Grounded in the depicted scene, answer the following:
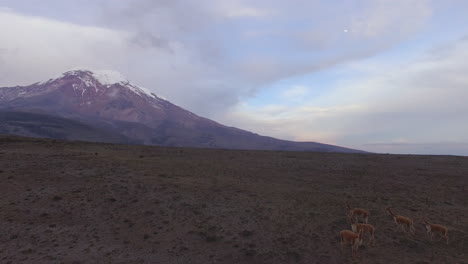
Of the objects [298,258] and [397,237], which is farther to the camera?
[397,237]

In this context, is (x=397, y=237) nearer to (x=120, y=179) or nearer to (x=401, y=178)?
(x=401, y=178)

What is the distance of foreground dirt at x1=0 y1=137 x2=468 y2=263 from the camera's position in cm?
1550

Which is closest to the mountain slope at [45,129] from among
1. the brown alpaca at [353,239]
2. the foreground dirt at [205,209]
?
the foreground dirt at [205,209]

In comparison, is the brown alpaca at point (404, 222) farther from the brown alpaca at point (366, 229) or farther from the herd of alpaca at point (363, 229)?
the brown alpaca at point (366, 229)

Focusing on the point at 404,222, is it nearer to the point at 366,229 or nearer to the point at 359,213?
the point at 359,213

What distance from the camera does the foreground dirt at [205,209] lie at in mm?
15500

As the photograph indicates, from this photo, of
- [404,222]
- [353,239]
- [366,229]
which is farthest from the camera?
[404,222]

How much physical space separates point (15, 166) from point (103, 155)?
797 centimetres

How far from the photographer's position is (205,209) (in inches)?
809

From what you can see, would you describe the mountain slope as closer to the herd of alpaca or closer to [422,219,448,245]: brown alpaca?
the herd of alpaca

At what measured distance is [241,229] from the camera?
58.9 ft

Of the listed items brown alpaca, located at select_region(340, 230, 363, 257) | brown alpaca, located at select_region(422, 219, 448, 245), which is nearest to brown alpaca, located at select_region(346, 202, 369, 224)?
brown alpaca, located at select_region(422, 219, 448, 245)

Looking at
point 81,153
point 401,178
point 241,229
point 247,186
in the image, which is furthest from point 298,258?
point 81,153

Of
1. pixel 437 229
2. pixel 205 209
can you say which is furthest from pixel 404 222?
pixel 205 209
